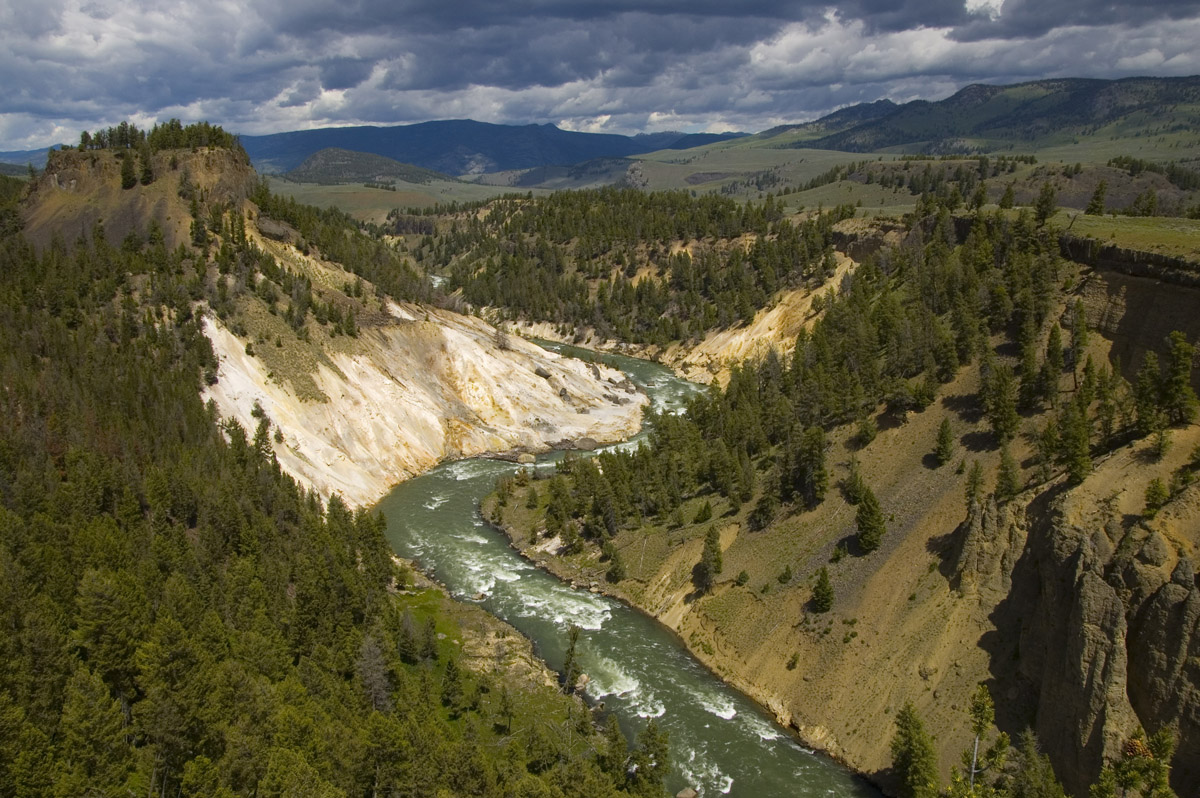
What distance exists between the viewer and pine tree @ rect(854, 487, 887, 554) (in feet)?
149

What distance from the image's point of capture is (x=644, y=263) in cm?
15500

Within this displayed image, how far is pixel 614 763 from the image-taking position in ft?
111

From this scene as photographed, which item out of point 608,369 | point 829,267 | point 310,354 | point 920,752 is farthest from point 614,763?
point 829,267

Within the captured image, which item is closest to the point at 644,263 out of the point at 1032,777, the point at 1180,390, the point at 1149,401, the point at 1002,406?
the point at 1002,406

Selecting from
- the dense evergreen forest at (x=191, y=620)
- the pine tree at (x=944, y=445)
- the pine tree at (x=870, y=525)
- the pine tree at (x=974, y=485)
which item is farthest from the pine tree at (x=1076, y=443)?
the dense evergreen forest at (x=191, y=620)

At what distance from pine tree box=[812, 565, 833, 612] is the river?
6.65m

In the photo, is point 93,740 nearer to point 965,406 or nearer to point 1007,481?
point 1007,481

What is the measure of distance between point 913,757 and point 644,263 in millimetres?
129709

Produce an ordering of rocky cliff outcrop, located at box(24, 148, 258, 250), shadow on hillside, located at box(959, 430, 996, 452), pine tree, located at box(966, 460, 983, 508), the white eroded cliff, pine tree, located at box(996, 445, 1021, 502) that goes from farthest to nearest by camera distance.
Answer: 1. rocky cliff outcrop, located at box(24, 148, 258, 250)
2. the white eroded cliff
3. shadow on hillside, located at box(959, 430, 996, 452)
4. pine tree, located at box(966, 460, 983, 508)
5. pine tree, located at box(996, 445, 1021, 502)

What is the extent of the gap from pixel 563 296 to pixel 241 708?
12494 cm

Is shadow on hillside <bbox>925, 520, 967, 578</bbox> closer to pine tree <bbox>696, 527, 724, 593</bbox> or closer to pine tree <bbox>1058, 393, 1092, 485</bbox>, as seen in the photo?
pine tree <bbox>1058, 393, 1092, 485</bbox>

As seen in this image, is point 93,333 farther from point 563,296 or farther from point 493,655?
point 563,296

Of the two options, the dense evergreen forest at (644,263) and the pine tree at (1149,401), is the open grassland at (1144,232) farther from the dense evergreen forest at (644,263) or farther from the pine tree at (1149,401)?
the dense evergreen forest at (644,263)

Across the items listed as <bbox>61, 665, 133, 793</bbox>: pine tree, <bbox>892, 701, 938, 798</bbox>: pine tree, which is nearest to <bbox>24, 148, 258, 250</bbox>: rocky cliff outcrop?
<bbox>61, 665, 133, 793</bbox>: pine tree
